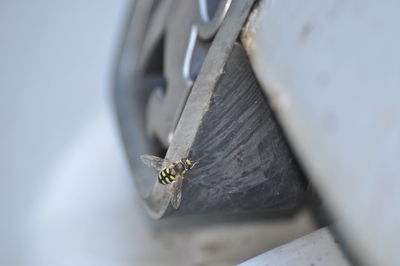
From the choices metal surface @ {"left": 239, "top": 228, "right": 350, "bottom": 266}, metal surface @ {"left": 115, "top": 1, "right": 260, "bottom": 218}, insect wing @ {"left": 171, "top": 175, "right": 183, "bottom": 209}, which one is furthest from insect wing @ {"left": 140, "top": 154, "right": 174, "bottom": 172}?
metal surface @ {"left": 239, "top": 228, "right": 350, "bottom": 266}

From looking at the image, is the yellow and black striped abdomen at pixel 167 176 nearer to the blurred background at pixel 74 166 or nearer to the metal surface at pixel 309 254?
the metal surface at pixel 309 254

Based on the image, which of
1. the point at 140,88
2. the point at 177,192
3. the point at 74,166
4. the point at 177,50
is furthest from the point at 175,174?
the point at 74,166

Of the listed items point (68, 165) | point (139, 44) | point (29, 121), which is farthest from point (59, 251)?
point (139, 44)

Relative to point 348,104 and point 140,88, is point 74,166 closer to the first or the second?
point 140,88

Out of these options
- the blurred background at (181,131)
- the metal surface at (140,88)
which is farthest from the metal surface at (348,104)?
the metal surface at (140,88)

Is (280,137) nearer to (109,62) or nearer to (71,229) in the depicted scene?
(71,229)
